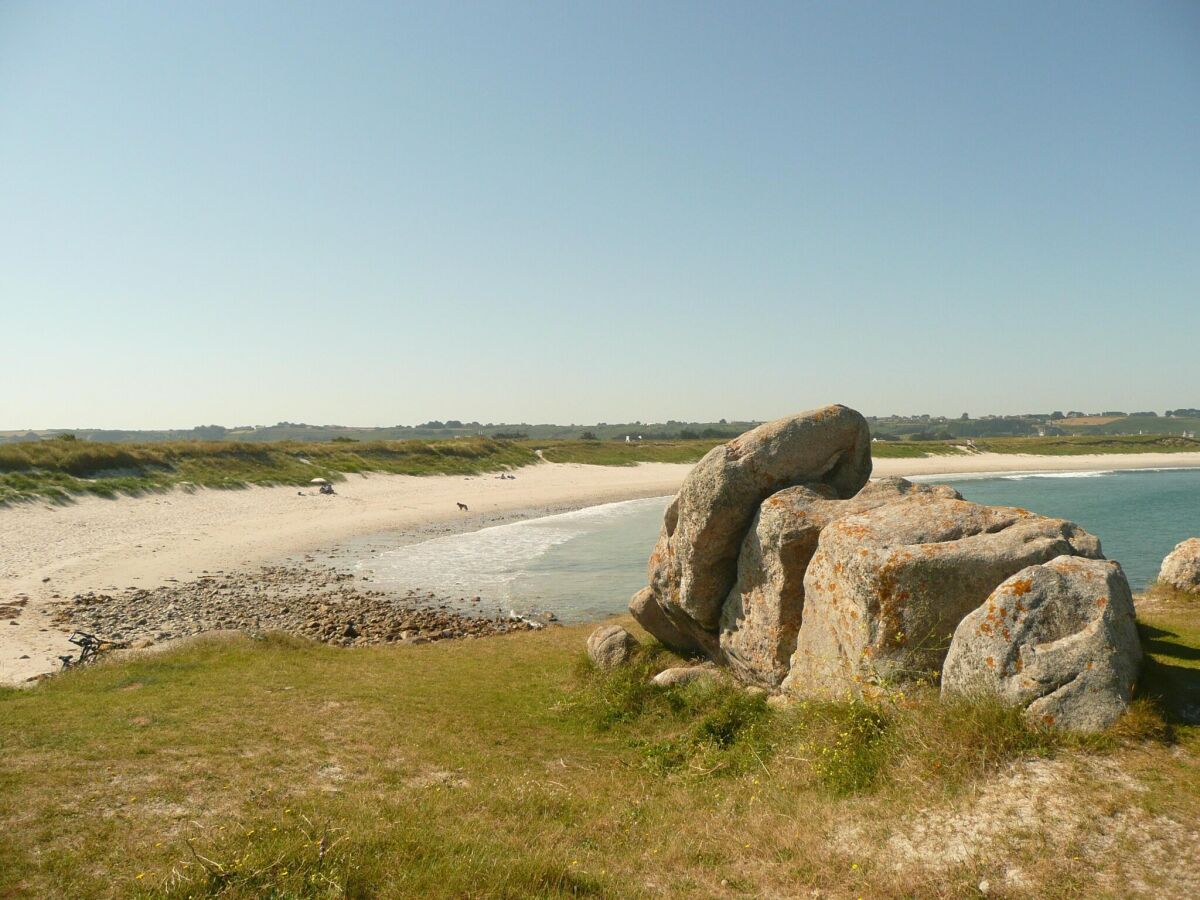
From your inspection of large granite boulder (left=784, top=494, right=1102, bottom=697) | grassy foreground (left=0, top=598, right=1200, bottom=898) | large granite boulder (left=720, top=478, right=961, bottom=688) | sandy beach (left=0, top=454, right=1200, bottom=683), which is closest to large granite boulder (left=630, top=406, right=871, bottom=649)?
large granite boulder (left=720, top=478, right=961, bottom=688)

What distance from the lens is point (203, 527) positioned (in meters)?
40.8

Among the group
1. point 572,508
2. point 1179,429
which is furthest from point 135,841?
point 1179,429

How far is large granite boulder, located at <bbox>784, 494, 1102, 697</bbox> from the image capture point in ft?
29.7

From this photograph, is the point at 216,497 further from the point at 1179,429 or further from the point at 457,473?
the point at 1179,429

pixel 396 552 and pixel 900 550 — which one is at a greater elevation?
pixel 900 550

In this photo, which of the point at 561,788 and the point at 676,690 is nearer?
the point at 561,788

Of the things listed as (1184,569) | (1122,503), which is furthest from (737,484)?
(1122,503)

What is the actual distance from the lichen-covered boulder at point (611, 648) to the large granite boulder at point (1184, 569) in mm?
13884

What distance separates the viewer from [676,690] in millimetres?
12688

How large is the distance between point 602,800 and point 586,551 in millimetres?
29479

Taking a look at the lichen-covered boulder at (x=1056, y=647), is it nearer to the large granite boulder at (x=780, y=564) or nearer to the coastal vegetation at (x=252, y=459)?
the large granite boulder at (x=780, y=564)

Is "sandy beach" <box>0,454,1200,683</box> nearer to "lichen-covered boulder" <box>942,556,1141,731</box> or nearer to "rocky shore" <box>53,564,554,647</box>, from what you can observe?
"rocky shore" <box>53,564,554,647</box>

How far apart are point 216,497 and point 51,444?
42.2ft

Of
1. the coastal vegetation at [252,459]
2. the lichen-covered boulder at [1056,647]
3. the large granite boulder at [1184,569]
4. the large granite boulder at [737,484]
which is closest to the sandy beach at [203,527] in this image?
the coastal vegetation at [252,459]
